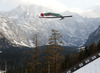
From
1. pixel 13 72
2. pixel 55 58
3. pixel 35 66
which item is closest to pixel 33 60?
pixel 35 66

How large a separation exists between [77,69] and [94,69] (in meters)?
2.62

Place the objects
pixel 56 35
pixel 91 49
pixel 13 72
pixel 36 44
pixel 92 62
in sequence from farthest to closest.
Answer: pixel 13 72 < pixel 91 49 < pixel 56 35 < pixel 36 44 < pixel 92 62

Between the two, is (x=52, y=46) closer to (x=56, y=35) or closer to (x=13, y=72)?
(x=56, y=35)

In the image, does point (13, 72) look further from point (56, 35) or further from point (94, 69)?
point (94, 69)

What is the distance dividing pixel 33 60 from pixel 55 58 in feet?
13.5

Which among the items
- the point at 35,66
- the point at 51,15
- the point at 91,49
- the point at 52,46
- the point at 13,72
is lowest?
the point at 13,72

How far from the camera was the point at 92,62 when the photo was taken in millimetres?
21188

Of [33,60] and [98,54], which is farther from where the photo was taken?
[33,60]

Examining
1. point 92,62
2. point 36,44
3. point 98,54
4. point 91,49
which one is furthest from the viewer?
point 91,49

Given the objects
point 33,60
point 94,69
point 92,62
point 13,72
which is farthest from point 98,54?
point 13,72

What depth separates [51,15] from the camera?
796 inches

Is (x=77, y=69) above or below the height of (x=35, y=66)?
above

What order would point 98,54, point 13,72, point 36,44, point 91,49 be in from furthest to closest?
point 13,72, point 91,49, point 36,44, point 98,54

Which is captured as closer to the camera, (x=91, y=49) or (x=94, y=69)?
(x=94, y=69)
